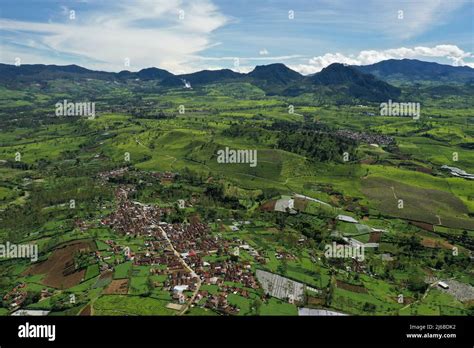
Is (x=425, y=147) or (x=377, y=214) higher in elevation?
(x=425, y=147)

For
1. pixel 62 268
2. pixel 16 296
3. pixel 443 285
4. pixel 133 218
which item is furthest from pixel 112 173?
pixel 443 285

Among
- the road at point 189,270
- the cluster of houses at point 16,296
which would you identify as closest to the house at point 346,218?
the road at point 189,270

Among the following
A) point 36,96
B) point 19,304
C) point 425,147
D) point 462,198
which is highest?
point 36,96

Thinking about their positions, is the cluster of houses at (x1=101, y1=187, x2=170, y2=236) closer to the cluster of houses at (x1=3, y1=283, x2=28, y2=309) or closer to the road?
the road

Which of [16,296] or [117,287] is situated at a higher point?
[117,287]

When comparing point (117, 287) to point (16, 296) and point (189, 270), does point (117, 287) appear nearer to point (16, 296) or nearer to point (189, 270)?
point (189, 270)

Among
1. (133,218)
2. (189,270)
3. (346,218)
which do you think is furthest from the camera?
(346,218)

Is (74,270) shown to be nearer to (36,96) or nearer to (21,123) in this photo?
(21,123)

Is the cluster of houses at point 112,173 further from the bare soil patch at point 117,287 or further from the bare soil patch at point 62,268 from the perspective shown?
the bare soil patch at point 117,287

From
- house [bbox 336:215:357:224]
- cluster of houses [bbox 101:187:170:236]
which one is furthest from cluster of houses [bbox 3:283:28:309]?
house [bbox 336:215:357:224]
